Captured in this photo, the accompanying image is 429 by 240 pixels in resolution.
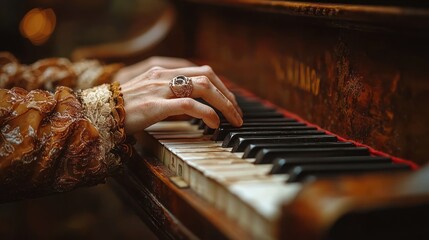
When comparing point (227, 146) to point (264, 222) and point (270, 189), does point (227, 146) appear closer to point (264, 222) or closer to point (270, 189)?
point (270, 189)

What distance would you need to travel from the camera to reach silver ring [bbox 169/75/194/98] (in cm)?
151

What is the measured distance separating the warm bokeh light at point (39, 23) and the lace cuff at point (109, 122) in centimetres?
305

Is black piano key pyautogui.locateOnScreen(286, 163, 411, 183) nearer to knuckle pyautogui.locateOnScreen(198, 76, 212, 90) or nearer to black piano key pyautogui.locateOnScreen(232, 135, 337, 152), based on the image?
black piano key pyautogui.locateOnScreen(232, 135, 337, 152)

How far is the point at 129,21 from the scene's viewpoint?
16.4ft

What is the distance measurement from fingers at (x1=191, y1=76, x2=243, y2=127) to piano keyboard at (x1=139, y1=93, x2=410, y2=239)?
29mm

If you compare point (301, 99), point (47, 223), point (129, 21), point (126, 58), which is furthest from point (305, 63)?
point (129, 21)

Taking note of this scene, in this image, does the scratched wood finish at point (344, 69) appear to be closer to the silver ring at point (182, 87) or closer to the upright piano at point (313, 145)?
the upright piano at point (313, 145)

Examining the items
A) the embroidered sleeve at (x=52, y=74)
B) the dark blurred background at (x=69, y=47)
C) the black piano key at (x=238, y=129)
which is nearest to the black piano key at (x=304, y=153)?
the black piano key at (x=238, y=129)

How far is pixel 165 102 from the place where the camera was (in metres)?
1.47

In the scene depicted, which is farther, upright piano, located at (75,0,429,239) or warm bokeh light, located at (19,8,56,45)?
warm bokeh light, located at (19,8,56,45)

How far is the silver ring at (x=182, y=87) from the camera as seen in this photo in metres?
1.51

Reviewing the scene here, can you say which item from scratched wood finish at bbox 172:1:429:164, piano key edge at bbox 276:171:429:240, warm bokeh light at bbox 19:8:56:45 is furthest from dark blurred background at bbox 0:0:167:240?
piano key edge at bbox 276:171:429:240

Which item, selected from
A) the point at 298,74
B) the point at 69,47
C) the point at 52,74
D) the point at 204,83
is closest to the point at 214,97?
the point at 204,83

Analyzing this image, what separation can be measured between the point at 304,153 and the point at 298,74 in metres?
0.60
